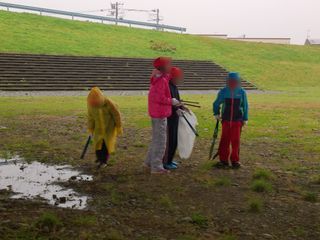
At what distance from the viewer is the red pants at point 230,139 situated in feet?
24.3

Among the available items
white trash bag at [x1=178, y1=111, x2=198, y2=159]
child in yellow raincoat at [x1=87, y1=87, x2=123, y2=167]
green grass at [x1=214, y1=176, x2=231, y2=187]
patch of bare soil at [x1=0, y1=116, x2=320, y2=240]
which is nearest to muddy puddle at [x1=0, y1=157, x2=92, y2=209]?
patch of bare soil at [x1=0, y1=116, x2=320, y2=240]

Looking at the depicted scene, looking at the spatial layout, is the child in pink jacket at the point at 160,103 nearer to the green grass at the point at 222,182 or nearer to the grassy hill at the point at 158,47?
the green grass at the point at 222,182

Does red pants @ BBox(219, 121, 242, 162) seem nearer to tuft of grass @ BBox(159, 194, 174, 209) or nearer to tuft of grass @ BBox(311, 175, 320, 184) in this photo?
tuft of grass @ BBox(311, 175, 320, 184)

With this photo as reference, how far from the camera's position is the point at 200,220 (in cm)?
480

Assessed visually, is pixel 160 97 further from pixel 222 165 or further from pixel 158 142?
pixel 222 165

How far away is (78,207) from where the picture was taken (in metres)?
5.20

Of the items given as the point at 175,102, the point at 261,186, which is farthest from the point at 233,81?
the point at 261,186

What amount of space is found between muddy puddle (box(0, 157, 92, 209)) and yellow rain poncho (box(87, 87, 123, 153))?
65cm

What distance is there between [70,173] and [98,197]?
144 centimetres

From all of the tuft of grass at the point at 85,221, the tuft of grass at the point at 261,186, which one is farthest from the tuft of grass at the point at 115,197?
the tuft of grass at the point at 261,186

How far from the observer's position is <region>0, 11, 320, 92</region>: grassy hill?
117 ft

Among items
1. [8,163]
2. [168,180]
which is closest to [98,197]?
[168,180]

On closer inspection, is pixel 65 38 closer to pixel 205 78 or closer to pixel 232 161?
pixel 205 78

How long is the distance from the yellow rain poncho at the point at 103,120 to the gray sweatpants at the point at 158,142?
58 centimetres
